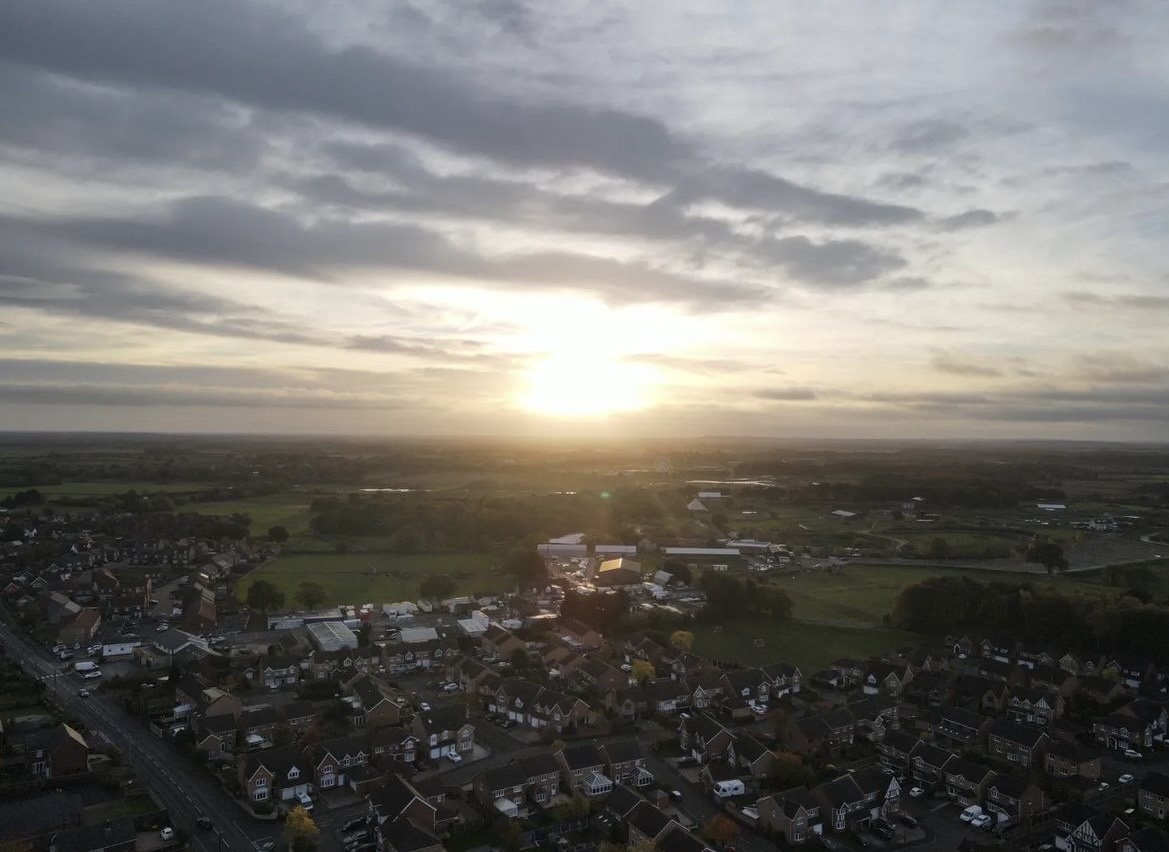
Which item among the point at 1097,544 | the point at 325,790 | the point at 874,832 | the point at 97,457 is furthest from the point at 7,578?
the point at 97,457

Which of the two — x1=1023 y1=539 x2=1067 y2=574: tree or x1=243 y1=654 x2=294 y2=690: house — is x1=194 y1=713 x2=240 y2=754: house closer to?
x1=243 y1=654 x2=294 y2=690: house

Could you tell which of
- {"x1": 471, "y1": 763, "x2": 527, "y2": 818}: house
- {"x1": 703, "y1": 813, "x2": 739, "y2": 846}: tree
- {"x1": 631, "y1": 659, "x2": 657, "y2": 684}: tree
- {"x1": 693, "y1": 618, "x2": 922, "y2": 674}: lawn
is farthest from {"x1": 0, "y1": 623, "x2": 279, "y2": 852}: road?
{"x1": 693, "y1": 618, "x2": 922, "y2": 674}: lawn

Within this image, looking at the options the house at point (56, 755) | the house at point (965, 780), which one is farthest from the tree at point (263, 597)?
the house at point (965, 780)

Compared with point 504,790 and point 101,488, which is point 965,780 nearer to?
point 504,790

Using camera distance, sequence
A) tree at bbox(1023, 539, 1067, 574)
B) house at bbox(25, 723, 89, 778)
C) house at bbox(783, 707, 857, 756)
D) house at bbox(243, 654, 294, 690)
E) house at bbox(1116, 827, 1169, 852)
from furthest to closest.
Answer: tree at bbox(1023, 539, 1067, 574)
house at bbox(243, 654, 294, 690)
house at bbox(783, 707, 857, 756)
house at bbox(25, 723, 89, 778)
house at bbox(1116, 827, 1169, 852)

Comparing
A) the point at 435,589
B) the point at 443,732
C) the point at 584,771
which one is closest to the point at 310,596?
the point at 435,589

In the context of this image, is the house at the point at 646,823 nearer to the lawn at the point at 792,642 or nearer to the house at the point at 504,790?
the house at the point at 504,790

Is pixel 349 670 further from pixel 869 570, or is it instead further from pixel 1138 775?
pixel 869 570

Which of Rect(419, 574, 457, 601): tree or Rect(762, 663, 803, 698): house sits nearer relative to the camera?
Rect(762, 663, 803, 698): house
